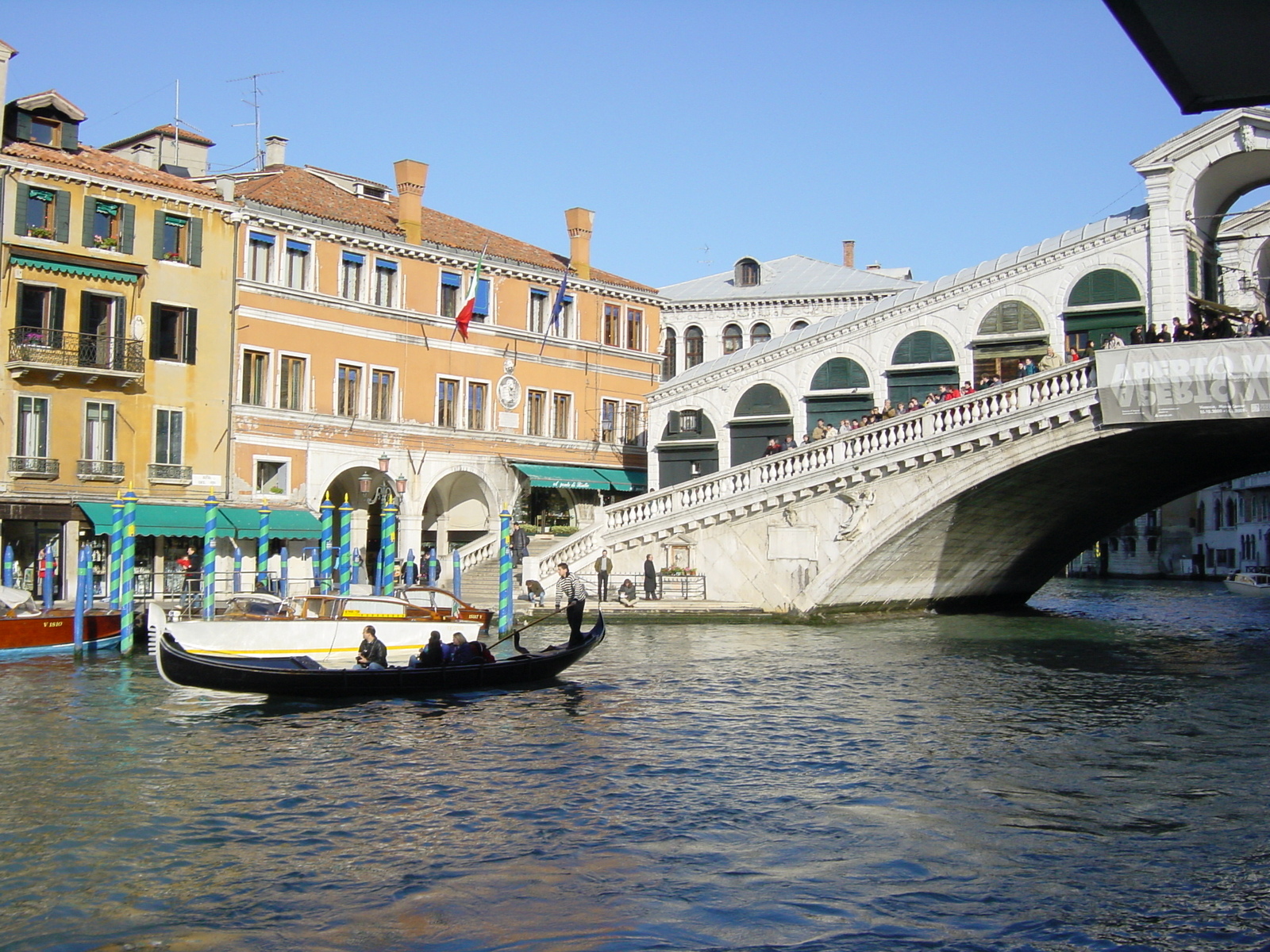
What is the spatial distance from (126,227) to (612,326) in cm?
1447

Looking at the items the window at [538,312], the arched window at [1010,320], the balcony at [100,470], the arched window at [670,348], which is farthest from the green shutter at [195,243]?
the arched window at [670,348]

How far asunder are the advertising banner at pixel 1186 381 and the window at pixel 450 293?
16997mm

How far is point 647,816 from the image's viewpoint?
10805 mm

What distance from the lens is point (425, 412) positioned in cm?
3316

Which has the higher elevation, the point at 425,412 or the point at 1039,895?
the point at 425,412

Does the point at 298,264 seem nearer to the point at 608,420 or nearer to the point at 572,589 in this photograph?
the point at 608,420

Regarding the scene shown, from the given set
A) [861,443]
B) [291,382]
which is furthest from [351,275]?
[861,443]

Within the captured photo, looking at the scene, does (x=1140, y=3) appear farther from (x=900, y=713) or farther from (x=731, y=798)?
(x=900, y=713)

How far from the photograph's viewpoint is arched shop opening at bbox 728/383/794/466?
107 feet

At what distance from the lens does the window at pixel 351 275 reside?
3150cm

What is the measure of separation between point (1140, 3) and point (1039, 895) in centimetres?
706

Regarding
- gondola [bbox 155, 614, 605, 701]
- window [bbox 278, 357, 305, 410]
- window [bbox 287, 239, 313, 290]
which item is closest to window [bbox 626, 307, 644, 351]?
window [bbox 287, 239, 313, 290]

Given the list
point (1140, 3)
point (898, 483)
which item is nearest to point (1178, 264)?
point (898, 483)

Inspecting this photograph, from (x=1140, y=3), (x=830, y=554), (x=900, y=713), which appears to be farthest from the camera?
(x=830, y=554)
